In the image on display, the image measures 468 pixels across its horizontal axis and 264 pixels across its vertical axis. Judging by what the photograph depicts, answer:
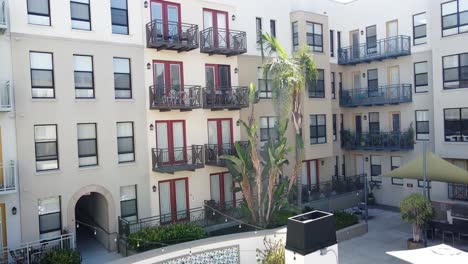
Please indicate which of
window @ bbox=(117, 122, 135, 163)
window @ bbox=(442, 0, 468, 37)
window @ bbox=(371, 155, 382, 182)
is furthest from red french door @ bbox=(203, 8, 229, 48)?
window @ bbox=(371, 155, 382, 182)

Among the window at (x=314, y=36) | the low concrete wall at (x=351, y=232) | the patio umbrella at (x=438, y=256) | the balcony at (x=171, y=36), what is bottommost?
the low concrete wall at (x=351, y=232)

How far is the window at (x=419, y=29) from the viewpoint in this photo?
22.8 m

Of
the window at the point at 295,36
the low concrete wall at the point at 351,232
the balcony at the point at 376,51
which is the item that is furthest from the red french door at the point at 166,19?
the balcony at the point at 376,51

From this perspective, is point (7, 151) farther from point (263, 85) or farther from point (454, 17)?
point (454, 17)

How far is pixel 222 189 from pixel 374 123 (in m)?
11.4

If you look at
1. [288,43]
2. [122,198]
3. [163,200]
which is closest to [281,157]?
[163,200]

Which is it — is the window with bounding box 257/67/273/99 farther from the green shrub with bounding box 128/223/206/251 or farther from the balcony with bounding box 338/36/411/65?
the green shrub with bounding box 128/223/206/251

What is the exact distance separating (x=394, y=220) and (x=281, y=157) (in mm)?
8440

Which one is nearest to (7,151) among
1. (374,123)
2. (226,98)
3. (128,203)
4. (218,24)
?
(128,203)

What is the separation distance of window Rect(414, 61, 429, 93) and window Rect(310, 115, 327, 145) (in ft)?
18.2

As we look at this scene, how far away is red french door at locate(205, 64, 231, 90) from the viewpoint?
2025cm

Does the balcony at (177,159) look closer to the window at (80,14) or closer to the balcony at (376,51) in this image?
the window at (80,14)

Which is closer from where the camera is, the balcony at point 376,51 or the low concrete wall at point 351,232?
the low concrete wall at point 351,232

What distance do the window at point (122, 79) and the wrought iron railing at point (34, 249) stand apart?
20.3ft
